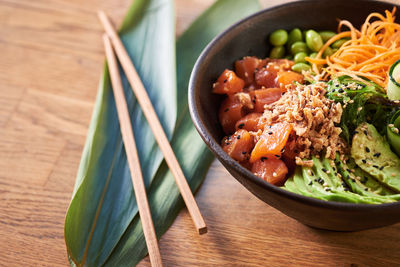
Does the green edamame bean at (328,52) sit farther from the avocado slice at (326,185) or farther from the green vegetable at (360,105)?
the avocado slice at (326,185)

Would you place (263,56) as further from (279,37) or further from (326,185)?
(326,185)

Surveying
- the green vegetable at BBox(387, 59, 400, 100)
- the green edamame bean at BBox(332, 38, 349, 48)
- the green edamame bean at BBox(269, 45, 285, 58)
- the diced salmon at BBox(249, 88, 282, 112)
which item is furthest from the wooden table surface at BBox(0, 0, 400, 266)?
the green edamame bean at BBox(332, 38, 349, 48)

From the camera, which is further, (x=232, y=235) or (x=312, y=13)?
(x=312, y=13)

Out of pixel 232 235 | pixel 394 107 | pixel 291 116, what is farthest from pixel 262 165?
pixel 394 107

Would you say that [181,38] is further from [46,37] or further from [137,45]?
[46,37]

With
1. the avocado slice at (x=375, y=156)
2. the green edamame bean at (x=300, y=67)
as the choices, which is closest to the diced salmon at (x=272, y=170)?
the avocado slice at (x=375, y=156)

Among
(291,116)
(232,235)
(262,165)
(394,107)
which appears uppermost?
(394,107)

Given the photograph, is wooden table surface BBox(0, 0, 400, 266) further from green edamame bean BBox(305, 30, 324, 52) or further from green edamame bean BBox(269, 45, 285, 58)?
green edamame bean BBox(305, 30, 324, 52)
